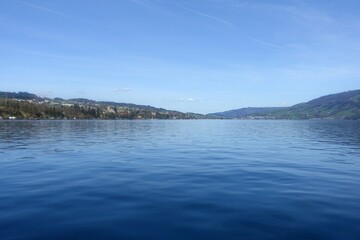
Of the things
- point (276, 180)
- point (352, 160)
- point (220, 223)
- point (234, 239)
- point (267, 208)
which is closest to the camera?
point (234, 239)

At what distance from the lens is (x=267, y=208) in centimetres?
1562

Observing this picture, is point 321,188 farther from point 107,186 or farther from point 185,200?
point 107,186

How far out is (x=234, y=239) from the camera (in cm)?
1177

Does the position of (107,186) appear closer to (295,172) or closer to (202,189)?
(202,189)

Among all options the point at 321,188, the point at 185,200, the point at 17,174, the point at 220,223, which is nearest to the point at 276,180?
the point at 321,188

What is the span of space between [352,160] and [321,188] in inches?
688

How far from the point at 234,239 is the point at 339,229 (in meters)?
4.53

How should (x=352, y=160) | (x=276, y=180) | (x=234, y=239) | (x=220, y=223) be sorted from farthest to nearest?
(x=352, y=160)
(x=276, y=180)
(x=220, y=223)
(x=234, y=239)

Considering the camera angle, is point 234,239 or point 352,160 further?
point 352,160

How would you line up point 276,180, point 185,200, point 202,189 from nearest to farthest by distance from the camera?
point 185,200
point 202,189
point 276,180

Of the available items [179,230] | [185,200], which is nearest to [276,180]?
[185,200]

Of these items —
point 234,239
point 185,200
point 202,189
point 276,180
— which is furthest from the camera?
point 276,180

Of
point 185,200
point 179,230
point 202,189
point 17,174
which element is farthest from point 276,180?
point 17,174

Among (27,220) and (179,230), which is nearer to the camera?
(179,230)
